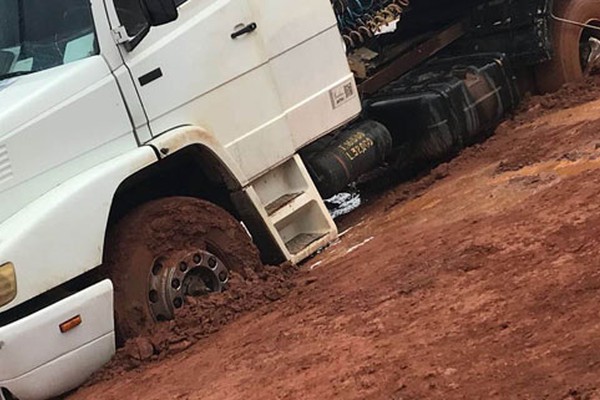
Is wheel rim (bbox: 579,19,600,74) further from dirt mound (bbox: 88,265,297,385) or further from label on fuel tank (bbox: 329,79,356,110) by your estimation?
dirt mound (bbox: 88,265,297,385)

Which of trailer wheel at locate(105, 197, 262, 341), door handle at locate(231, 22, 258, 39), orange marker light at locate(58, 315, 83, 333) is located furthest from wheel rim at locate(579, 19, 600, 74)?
orange marker light at locate(58, 315, 83, 333)

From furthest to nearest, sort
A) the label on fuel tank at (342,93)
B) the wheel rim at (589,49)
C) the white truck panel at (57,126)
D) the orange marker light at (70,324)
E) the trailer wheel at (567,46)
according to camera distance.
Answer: the wheel rim at (589,49)
the trailer wheel at (567,46)
the label on fuel tank at (342,93)
the white truck panel at (57,126)
the orange marker light at (70,324)

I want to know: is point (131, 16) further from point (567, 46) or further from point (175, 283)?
point (567, 46)

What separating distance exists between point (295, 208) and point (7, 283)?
2183 mm

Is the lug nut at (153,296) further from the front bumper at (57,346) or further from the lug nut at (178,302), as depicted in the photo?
the front bumper at (57,346)

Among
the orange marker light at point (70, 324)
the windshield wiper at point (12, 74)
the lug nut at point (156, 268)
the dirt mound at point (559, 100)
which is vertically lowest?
the dirt mound at point (559, 100)

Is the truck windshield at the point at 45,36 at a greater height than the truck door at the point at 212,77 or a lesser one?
greater

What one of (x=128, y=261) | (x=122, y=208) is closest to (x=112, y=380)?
(x=128, y=261)

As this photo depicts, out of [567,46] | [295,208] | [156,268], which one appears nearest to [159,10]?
[156,268]

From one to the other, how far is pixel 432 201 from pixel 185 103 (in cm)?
213

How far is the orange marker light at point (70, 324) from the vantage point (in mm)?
5008

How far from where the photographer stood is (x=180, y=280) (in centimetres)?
570

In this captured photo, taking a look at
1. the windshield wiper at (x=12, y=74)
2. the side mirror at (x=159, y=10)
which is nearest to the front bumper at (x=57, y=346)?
the windshield wiper at (x=12, y=74)

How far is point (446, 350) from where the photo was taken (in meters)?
4.20
